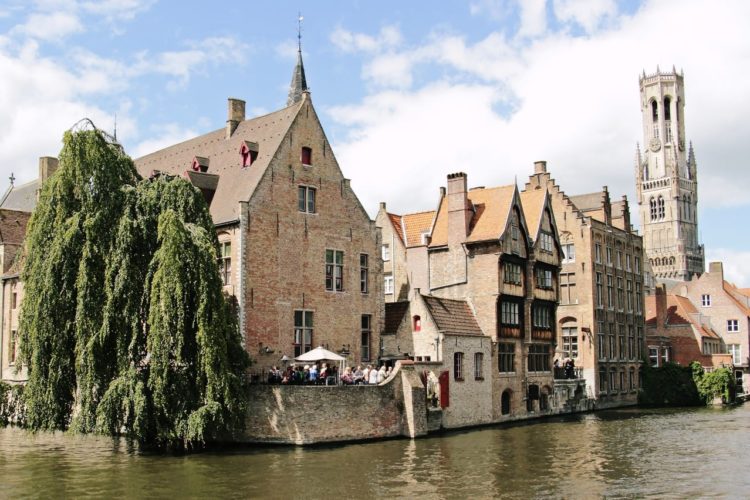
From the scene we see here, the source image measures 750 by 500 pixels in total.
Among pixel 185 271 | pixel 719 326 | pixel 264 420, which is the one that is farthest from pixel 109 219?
pixel 719 326

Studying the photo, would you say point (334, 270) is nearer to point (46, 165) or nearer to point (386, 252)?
point (386, 252)

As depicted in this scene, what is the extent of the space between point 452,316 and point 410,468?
46.8 feet

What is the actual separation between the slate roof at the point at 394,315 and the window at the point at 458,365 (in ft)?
9.98

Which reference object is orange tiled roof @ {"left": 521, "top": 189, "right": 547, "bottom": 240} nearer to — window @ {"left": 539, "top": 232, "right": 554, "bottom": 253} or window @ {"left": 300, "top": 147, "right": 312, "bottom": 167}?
window @ {"left": 539, "top": 232, "right": 554, "bottom": 253}

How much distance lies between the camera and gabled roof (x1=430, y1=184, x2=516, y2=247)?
40562 mm

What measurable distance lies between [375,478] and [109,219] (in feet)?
40.2

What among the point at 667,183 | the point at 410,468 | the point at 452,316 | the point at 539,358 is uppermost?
the point at 667,183

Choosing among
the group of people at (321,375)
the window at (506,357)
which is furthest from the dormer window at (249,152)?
the window at (506,357)

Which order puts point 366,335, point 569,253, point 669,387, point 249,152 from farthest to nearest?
1. point 669,387
2. point 569,253
3. point 366,335
4. point 249,152

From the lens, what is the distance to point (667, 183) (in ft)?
489

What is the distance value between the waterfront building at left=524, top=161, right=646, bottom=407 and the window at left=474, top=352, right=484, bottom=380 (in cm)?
1219

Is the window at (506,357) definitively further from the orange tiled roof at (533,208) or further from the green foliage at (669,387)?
the green foliage at (669,387)

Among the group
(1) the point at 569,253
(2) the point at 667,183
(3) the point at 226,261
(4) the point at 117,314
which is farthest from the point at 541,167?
(2) the point at 667,183

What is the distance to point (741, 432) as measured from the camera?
114 feet
